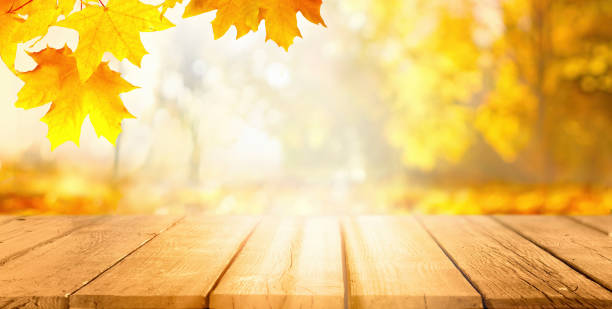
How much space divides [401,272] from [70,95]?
64 cm

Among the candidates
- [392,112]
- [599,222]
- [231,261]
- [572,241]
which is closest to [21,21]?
[231,261]

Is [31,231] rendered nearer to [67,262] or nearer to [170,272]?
[67,262]

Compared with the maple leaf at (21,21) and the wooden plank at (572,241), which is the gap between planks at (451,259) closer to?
the wooden plank at (572,241)

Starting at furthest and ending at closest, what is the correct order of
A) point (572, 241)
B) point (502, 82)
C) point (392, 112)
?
1. point (392, 112)
2. point (502, 82)
3. point (572, 241)

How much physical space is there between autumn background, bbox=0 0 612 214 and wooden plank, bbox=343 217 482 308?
129 inches

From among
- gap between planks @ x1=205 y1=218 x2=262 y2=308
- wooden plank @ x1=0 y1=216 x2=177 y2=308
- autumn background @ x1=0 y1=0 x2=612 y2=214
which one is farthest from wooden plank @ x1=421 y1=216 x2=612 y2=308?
autumn background @ x1=0 y1=0 x2=612 y2=214

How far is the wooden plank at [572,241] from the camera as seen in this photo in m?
0.84

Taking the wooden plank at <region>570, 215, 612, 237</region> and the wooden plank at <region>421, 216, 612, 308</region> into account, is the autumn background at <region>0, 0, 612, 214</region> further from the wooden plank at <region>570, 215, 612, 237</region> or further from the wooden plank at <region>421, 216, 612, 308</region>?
the wooden plank at <region>421, 216, 612, 308</region>

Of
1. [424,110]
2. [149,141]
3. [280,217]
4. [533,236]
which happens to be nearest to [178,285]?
[280,217]

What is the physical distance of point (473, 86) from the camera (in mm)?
4766

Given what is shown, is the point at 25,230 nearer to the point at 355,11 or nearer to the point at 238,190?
the point at 238,190

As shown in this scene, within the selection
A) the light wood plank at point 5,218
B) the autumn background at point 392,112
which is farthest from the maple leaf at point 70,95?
the autumn background at point 392,112

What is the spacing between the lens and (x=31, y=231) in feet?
3.64

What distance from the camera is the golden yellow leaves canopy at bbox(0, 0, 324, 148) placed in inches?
32.0
